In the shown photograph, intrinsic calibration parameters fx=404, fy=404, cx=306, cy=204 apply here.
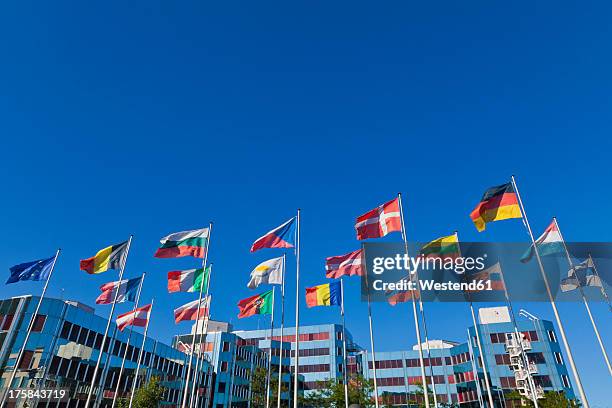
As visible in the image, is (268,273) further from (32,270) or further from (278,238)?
(32,270)

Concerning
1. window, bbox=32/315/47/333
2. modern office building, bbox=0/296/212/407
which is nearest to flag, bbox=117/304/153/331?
modern office building, bbox=0/296/212/407

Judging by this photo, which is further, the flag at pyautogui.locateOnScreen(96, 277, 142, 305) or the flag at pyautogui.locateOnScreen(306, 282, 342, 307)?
the flag at pyautogui.locateOnScreen(96, 277, 142, 305)

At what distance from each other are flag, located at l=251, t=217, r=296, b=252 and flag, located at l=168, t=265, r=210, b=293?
18.3ft

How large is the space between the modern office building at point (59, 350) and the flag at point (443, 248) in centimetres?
3270

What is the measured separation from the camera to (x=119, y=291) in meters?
33.0

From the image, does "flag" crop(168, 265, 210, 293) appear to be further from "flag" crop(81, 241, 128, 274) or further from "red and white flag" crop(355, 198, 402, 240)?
"red and white flag" crop(355, 198, 402, 240)

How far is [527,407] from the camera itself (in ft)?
198

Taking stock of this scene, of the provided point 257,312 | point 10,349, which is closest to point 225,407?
point 10,349

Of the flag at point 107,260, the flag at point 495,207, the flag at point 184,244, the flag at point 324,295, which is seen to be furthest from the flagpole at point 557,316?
the flag at point 107,260

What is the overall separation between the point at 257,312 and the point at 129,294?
11.7 meters

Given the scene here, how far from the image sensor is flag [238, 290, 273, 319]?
30.5m

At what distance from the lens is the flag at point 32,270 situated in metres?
30.4

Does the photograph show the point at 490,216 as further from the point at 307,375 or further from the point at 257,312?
the point at 307,375

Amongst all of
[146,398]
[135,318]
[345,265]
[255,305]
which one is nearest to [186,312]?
[255,305]
